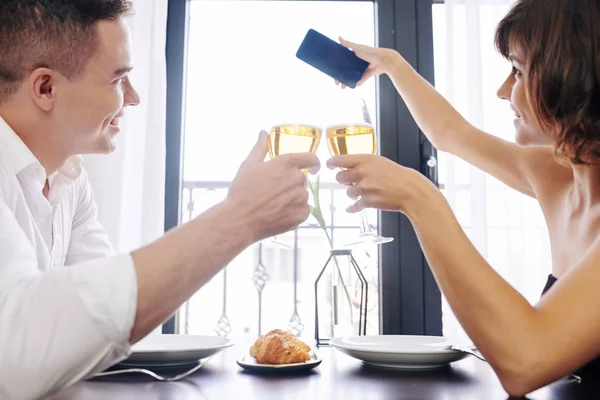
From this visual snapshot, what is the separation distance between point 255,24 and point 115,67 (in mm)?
1539

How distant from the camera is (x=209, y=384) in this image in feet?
2.84

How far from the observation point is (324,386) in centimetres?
86

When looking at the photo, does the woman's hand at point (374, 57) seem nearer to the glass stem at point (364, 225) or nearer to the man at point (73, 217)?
the glass stem at point (364, 225)

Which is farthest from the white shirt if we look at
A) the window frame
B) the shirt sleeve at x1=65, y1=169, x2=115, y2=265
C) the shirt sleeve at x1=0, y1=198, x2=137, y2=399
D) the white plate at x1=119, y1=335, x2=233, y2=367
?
the window frame

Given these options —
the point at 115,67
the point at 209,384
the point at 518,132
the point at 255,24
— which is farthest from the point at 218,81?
the point at 209,384

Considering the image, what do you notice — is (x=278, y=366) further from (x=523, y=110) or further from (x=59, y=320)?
(x=523, y=110)

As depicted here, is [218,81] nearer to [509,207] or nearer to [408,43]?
[408,43]

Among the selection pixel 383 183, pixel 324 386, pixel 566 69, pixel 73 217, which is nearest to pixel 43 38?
pixel 73 217

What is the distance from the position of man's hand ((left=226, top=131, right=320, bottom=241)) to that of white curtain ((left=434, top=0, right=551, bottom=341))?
1.24m

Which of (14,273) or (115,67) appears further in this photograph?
(115,67)

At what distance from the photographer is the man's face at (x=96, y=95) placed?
3.91 feet

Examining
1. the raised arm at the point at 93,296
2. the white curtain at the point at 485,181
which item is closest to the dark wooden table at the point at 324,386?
the raised arm at the point at 93,296

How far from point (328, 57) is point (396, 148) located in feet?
2.94

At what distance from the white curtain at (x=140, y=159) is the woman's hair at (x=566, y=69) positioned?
1.39 meters
